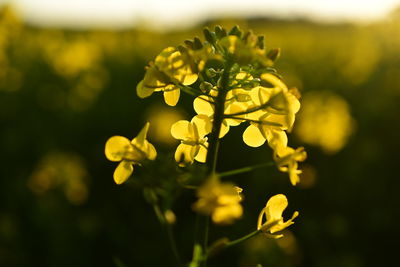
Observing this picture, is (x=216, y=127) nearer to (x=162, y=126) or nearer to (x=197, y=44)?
(x=197, y=44)

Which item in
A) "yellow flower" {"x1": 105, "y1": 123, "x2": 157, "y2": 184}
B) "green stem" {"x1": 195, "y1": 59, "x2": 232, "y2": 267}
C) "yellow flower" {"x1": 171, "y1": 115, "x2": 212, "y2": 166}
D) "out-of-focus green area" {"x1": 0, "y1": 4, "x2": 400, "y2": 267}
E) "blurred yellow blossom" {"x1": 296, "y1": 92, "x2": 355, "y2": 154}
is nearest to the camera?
"green stem" {"x1": 195, "y1": 59, "x2": 232, "y2": 267}

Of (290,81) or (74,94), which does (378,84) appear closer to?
(290,81)

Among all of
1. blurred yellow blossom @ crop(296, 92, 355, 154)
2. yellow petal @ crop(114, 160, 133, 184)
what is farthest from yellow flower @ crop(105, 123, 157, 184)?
blurred yellow blossom @ crop(296, 92, 355, 154)

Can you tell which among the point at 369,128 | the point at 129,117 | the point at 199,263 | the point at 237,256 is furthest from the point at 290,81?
the point at 199,263

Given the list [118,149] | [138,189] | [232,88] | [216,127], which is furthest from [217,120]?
[138,189]

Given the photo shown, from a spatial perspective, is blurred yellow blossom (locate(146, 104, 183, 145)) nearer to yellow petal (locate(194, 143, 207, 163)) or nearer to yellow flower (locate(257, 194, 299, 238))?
yellow petal (locate(194, 143, 207, 163))

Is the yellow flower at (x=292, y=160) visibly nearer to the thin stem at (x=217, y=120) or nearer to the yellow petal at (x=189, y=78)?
the thin stem at (x=217, y=120)
